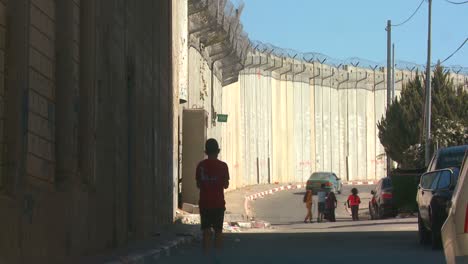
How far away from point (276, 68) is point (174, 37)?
37.7 m

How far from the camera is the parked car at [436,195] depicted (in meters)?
13.1

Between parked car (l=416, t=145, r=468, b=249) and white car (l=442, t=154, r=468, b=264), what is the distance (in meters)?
6.28

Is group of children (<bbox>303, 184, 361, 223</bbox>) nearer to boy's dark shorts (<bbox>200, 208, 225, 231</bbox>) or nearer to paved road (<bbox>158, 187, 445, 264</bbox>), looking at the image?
paved road (<bbox>158, 187, 445, 264</bbox>)

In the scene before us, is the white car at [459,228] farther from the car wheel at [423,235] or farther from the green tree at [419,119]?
the green tree at [419,119]

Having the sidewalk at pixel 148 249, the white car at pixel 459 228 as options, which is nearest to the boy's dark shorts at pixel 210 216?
the sidewalk at pixel 148 249

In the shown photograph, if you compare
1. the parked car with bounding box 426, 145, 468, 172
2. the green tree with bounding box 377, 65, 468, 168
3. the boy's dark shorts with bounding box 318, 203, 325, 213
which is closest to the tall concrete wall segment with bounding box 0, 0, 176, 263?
the parked car with bounding box 426, 145, 468, 172

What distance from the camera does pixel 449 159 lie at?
1512 centimetres

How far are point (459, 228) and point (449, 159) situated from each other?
9.83 meters

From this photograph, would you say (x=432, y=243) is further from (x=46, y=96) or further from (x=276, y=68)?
(x=276, y=68)

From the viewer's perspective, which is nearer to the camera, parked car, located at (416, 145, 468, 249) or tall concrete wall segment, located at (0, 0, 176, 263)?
tall concrete wall segment, located at (0, 0, 176, 263)

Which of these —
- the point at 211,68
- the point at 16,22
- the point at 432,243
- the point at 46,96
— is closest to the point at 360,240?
the point at 432,243

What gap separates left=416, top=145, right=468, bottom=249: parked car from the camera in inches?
516

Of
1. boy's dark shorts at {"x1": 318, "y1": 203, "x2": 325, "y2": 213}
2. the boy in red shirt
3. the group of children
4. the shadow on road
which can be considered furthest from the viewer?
boy's dark shorts at {"x1": 318, "y1": 203, "x2": 325, "y2": 213}

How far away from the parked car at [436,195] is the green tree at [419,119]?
3004 centimetres
